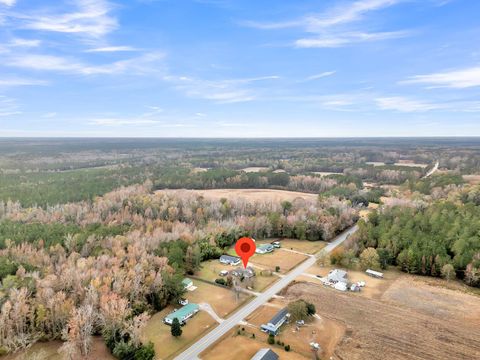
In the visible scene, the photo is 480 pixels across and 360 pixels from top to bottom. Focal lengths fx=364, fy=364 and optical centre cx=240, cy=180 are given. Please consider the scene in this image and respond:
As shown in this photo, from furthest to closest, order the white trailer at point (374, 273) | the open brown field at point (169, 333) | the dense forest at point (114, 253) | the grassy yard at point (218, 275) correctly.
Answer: the white trailer at point (374, 273) → the grassy yard at point (218, 275) → the dense forest at point (114, 253) → the open brown field at point (169, 333)

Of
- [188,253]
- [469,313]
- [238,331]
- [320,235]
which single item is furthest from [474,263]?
[188,253]

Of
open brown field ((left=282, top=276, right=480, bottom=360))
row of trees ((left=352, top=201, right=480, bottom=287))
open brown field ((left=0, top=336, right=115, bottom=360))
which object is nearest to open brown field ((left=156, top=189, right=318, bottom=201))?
row of trees ((left=352, top=201, right=480, bottom=287))

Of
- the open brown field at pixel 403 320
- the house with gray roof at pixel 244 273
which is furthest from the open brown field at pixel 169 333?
the open brown field at pixel 403 320

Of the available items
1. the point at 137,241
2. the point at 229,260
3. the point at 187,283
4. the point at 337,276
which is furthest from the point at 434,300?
the point at 137,241

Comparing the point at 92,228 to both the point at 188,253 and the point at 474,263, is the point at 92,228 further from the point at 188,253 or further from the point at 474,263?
the point at 474,263

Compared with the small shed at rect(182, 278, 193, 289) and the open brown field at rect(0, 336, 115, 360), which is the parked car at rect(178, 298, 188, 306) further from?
the open brown field at rect(0, 336, 115, 360)

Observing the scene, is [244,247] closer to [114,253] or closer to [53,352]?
[114,253]

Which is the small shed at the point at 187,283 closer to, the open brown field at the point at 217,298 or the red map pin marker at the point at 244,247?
the open brown field at the point at 217,298
